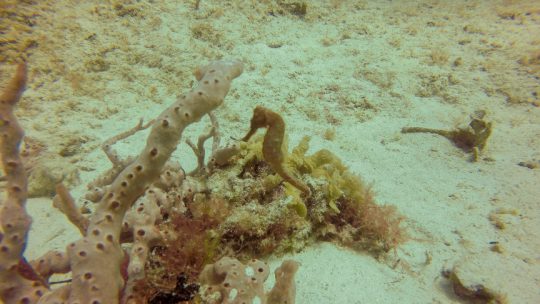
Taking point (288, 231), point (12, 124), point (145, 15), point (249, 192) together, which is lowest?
point (288, 231)

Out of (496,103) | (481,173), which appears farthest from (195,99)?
(496,103)

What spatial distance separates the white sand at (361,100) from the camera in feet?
10.5

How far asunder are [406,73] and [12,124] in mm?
6822

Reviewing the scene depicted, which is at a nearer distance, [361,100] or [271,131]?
[271,131]

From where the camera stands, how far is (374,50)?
6957mm

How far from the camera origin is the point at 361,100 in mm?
5691

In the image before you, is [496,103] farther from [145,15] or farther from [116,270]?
[145,15]

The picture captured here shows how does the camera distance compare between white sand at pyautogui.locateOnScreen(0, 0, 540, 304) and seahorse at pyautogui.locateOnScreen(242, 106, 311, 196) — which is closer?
seahorse at pyautogui.locateOnScreen(242, 106, 311, 196)

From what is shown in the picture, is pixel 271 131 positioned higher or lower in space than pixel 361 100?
higher

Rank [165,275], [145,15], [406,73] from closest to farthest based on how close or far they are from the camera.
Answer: [165,275] < [406,73] < [145,15]

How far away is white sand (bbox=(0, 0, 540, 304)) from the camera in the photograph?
10.5ft

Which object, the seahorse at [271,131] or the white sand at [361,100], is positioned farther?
the white sand at [361,100]

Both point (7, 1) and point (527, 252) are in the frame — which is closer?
point (527, 252)

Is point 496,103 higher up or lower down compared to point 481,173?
higher up
